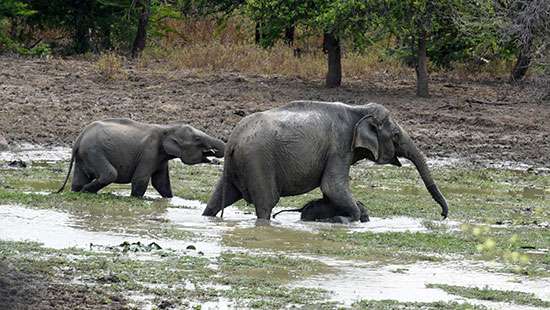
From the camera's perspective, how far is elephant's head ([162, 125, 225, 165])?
51.3ft

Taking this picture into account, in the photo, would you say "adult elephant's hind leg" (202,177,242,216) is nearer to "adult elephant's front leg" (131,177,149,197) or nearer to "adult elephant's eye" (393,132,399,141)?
"adult elephant's front leg" (131,177,149,197)

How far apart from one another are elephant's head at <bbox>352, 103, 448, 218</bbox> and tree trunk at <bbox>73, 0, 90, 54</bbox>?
54.2 feet

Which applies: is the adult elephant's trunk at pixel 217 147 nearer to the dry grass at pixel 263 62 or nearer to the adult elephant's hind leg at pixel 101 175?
the adult elephant's hind leg at pixel 101 175

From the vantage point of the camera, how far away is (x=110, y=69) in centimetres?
2584

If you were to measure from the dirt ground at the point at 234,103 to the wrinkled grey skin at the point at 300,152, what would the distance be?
6.54 m

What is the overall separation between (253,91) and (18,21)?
8320mm

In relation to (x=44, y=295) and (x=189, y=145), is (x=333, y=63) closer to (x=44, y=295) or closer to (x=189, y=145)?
(x=189, y=145)

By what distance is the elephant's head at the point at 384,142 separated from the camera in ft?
46.9

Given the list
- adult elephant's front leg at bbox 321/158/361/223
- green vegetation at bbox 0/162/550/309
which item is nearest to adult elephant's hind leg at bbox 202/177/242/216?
green vegetation at bbox 0/162/550/309

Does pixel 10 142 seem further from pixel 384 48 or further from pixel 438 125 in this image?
pixel 384 48

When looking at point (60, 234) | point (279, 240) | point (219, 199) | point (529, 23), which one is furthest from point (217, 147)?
point (529, 23)

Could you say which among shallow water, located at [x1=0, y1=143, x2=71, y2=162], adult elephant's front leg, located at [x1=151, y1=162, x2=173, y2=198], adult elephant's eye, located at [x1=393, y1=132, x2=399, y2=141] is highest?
adult elephant's eye, located at [x1=393, y1=132, x2=399, y2=141]

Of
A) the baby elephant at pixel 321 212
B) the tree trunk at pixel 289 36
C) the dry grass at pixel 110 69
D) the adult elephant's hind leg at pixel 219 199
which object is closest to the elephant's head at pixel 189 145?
the adult elephant's hind leg at pixel 219 199

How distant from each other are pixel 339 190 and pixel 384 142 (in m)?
0.87
